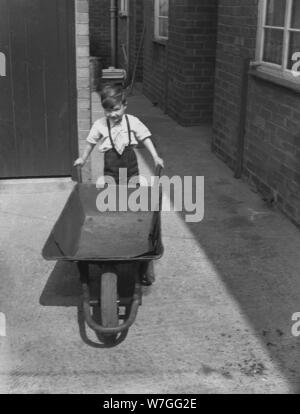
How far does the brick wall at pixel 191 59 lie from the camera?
10.5 m

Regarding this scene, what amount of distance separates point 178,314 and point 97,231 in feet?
2.82

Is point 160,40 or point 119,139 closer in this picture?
point 119,139

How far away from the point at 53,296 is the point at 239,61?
14.5 ft

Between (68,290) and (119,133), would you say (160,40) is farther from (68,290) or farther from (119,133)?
(68,290)

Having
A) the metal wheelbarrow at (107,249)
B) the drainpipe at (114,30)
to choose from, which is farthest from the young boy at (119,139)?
the drainpipe at (114,30)

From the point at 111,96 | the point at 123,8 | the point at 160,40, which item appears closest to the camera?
the point at 111,96

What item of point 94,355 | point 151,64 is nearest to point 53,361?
point 94,355

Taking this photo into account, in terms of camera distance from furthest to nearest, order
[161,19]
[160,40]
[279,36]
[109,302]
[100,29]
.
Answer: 1. [100,29]
2. [161,19]
3. [160,40]
4. [279,36]
5. [109,302]

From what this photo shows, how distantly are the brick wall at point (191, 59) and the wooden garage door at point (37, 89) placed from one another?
4.11m

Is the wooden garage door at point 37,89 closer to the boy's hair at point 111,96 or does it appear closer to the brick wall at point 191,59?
the boy's hair at point 111,96

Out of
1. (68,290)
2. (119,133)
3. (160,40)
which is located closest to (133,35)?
(160,40)

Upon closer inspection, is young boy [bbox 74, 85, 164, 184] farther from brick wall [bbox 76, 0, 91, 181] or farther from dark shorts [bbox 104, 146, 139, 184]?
brick wall [bbox 76, 0, 91, 181]

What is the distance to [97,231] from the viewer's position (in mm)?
4598

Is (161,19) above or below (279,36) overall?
above
